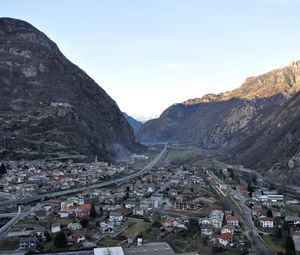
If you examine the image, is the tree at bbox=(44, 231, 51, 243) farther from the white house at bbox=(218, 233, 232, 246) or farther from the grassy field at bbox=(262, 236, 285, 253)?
the grassy field at bbox=(262, 236, 285, 253)

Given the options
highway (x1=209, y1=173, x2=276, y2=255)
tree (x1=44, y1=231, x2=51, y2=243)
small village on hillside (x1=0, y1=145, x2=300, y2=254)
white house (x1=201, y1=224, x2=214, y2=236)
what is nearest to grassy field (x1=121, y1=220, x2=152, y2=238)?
small village on hillside (x1=0, y1=145, x2=300, y2=254)

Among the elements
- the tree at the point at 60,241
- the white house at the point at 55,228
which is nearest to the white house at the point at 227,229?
the tree at the point at 60,241

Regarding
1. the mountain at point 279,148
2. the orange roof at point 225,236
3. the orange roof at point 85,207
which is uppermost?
the mountain at point 279,148

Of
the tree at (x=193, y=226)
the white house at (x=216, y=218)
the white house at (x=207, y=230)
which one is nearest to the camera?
the white house at (x=207, y=230)

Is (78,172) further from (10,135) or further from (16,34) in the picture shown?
(16,34)

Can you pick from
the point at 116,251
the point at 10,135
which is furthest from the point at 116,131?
the point at 116,251

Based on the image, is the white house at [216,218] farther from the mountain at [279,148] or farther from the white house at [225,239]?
the mountain at [279,148]

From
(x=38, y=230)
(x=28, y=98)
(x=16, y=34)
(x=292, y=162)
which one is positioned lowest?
(x=38, y=230)
